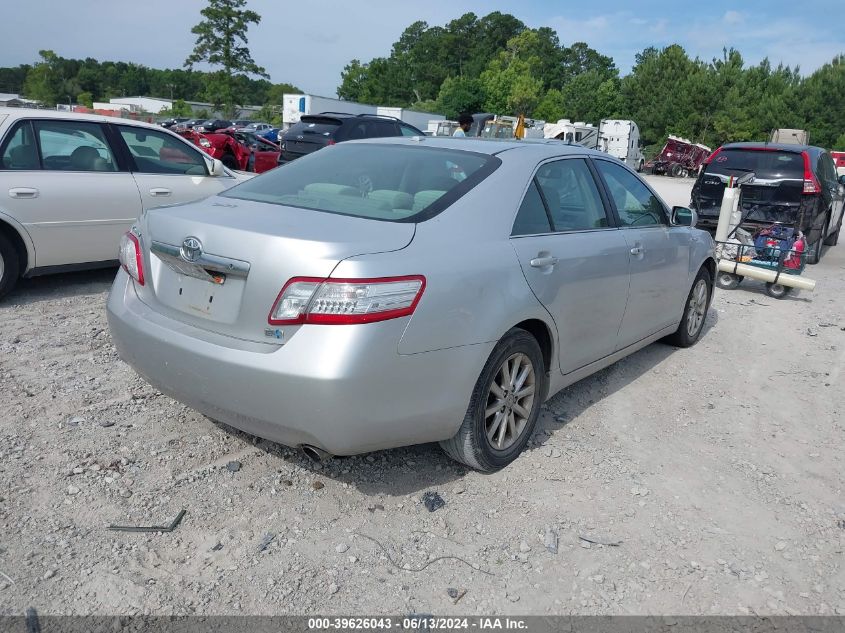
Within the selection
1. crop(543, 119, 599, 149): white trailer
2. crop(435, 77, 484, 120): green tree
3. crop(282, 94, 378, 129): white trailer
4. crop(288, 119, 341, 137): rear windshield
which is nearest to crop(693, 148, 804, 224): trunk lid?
crop(288, 119, 341, 137): rear windshield

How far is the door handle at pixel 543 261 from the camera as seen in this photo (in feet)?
11.2

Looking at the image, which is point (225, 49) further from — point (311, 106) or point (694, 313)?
point (694, 313)

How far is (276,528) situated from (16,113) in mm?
4785

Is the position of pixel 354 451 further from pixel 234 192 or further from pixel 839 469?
pixel 839 469

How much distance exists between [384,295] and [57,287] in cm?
489

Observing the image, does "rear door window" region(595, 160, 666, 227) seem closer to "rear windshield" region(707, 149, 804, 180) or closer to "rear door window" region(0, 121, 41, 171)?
"rear door window" region(0, 121, 41, 171)

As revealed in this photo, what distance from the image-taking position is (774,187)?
9758 millimetres

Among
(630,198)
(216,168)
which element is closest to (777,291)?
(630,198)

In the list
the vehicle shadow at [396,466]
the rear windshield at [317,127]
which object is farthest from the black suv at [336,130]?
the vehicle shadow at [396,466]

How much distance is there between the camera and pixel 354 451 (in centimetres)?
283

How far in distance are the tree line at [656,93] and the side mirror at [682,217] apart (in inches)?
1511

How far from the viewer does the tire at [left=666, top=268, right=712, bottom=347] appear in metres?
5.66

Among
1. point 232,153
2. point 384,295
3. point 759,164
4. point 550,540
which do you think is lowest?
point 550,540

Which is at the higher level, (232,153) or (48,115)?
(48,115)
